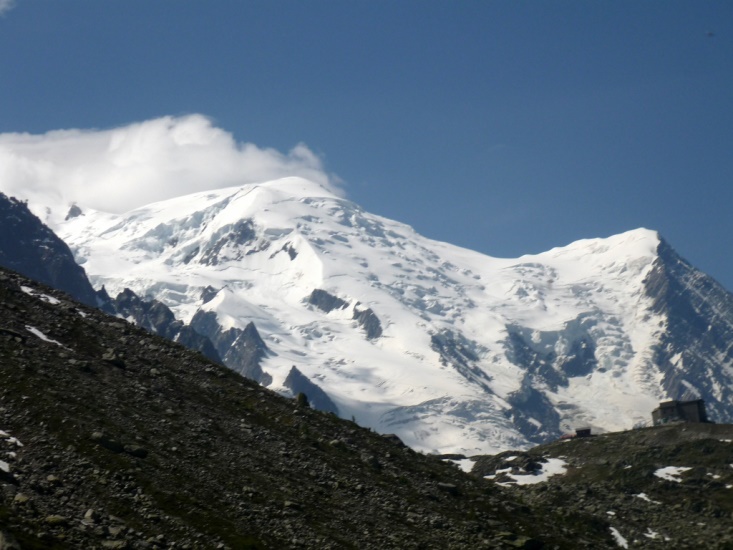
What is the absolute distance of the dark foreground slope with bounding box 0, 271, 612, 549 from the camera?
64.0 meters

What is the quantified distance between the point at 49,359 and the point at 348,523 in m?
25.6

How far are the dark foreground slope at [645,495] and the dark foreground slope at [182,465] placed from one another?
1823 centimetres

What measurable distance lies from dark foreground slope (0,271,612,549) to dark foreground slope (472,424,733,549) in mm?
18230

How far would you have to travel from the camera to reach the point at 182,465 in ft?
251

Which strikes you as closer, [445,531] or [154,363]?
[445,531]

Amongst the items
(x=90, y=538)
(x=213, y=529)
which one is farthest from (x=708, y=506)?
(x=90, y=538)

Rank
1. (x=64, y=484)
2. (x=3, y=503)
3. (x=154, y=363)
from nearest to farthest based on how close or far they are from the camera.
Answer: (x=3, y=503), (x=64, y=484), (x=154, y=363)

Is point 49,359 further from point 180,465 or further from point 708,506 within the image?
point 708,506

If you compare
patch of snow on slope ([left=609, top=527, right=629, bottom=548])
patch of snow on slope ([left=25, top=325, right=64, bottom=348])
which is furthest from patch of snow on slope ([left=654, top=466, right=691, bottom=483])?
patch of snow on slope ([left=25, top=325, right=64, bottom=348])

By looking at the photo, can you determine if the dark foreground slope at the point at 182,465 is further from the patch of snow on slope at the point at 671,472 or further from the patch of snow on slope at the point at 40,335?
the patch of snow on slope at the point at 671,472

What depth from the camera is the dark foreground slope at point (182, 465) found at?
64.0 m

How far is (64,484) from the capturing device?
212 feet

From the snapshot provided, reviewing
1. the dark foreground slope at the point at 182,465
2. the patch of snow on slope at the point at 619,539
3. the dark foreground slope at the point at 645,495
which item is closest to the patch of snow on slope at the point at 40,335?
the dark foreground slope at the point at 182,465

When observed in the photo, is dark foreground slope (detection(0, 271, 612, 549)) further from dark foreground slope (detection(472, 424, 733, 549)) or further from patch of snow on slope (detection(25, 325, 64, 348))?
dark foreground slope (detection(472, 424, 733, 549))
